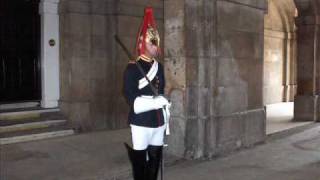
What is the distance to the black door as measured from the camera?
27.6 ft

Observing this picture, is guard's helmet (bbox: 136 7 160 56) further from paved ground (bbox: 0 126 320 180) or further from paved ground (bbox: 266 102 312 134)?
paved ground (bbox: 266 102 312 134)

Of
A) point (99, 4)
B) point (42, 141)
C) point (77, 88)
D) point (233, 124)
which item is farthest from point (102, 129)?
point (233, 124)

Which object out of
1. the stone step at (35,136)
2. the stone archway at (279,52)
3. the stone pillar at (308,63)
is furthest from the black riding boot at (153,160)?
the stone archway at (279,52)

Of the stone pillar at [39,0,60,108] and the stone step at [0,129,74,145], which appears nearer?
the stone step at [0,129,74,145]

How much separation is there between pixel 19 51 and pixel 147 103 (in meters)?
5.22

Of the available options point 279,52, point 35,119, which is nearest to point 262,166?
point 35,119

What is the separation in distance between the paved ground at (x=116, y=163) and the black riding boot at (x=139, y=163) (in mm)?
1313

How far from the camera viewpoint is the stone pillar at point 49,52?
8539 mm

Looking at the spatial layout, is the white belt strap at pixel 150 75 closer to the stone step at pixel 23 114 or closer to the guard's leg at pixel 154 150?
the guard's leg at pixel 154 150

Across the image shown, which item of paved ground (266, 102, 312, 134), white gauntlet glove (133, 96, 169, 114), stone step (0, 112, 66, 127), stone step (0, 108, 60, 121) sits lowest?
paved ground (266, 102, 312, 134)

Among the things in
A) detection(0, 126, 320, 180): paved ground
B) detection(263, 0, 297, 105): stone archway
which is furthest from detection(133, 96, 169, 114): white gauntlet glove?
detection(263, 0, 297, 105): stone archway

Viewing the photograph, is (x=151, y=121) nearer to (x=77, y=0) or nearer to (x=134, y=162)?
(x=134, y=162)

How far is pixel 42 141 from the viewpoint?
24.6ft

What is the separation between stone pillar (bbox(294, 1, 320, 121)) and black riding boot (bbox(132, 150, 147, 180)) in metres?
7.28
